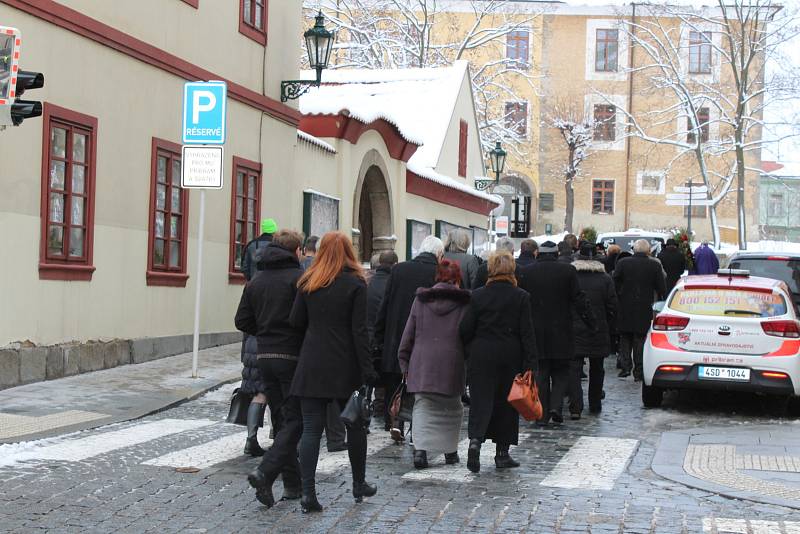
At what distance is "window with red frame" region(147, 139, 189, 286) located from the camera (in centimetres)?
1650

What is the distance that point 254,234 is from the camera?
20391 millimetres

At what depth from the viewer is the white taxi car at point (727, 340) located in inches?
512

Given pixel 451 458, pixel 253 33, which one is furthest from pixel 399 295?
pixel 253 33

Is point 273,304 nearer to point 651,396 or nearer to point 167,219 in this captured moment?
point 651,396

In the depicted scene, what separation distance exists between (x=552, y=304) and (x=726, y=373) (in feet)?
7.70

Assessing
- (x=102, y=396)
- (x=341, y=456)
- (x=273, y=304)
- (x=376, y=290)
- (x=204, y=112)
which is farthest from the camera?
(x=204, y=112)

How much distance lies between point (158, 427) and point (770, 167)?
8133 centimetres

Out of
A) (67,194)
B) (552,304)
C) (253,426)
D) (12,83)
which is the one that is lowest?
(253,426)

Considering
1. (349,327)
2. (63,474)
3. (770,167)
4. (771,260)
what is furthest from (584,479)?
(770,167)

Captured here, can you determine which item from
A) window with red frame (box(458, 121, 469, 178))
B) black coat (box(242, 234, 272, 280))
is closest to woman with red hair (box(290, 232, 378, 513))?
black coat (box(242, 234, 272, 280))

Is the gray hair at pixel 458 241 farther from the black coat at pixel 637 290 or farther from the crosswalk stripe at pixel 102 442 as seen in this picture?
the black coat at pixel 637 290

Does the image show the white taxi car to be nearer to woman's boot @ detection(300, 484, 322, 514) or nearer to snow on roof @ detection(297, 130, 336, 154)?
woman's boot @ detection(300, 484, 322, 514)

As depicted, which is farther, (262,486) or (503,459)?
(503,459)

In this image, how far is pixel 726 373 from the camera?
1307 cm
